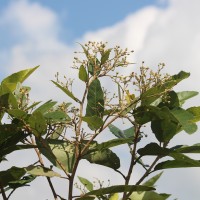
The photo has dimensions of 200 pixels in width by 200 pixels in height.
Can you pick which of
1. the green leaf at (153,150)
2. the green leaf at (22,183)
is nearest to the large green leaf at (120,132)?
the green leaf at (153,150)

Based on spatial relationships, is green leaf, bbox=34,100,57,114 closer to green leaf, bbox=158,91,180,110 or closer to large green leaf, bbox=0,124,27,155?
large green leaf, bbox=0,124,27,155

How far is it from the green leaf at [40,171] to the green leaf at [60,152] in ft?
0.33

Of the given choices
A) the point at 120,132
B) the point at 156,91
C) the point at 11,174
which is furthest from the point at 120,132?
the point at 11,174

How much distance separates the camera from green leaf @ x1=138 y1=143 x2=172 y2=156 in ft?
11.6

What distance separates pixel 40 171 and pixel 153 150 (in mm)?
897

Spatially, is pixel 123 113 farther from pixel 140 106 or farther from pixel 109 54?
pixel 109 54

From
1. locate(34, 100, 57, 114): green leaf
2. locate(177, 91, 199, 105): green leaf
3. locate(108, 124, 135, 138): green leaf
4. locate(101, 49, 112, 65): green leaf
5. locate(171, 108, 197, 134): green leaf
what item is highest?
locate(101, 49, 112, 65): green leaf

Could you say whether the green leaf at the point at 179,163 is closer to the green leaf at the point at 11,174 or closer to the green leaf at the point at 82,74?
the green leaf at the point at 82,74

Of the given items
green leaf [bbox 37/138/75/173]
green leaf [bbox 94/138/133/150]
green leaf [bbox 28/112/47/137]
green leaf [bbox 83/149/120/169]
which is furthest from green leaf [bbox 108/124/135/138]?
green leaf [bbox 28/112/47/137]

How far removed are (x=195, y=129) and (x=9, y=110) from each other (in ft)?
4.68

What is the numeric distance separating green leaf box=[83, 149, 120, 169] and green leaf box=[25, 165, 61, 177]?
350 mm

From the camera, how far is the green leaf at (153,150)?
11.6 feet

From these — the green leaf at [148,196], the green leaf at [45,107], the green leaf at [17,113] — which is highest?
the green leaf at [45,107]

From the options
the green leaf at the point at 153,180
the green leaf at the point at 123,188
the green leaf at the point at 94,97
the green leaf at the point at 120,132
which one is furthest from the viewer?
the green leaf at the point at 120,132
